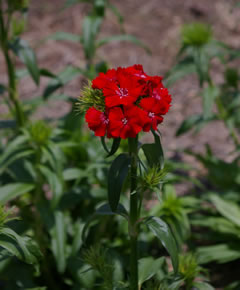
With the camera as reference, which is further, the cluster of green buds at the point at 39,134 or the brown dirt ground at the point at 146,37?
the brown dirt ground at the point at 146,37

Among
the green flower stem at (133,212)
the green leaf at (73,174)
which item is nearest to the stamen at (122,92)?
the green flower stem at (133,212)

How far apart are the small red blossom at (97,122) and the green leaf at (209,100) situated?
162 centimetres

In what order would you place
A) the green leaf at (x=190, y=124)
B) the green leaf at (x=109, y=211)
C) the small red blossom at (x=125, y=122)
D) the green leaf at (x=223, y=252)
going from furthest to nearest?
the green leaf at (x=190, y=124) → the green leaf at (x=223, y=252) → the green leaf at (x=109, y=211) → the small red blossom at (x=125, y=122)

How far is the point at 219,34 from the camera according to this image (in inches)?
206

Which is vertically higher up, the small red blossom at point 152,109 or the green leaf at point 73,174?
the small red blossom at point 152,109

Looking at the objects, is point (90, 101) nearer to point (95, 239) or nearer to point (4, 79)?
point (95, 239)

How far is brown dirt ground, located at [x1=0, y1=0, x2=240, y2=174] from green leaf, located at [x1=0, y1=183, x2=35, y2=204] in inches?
79.0

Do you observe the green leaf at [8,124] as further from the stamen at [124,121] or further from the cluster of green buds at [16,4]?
the stamen at [124,121]

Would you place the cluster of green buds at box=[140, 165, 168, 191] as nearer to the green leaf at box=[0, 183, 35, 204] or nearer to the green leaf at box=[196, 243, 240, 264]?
the green leaf at box=[0, 183, 35, 204]

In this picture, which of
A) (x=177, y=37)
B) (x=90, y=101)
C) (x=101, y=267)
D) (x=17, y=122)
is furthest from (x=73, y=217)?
(x=177, y=37)

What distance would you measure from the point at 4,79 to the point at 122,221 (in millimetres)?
2912

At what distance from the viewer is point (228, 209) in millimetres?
2842

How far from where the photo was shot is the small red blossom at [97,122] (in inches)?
59.1

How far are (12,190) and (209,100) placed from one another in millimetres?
1547
